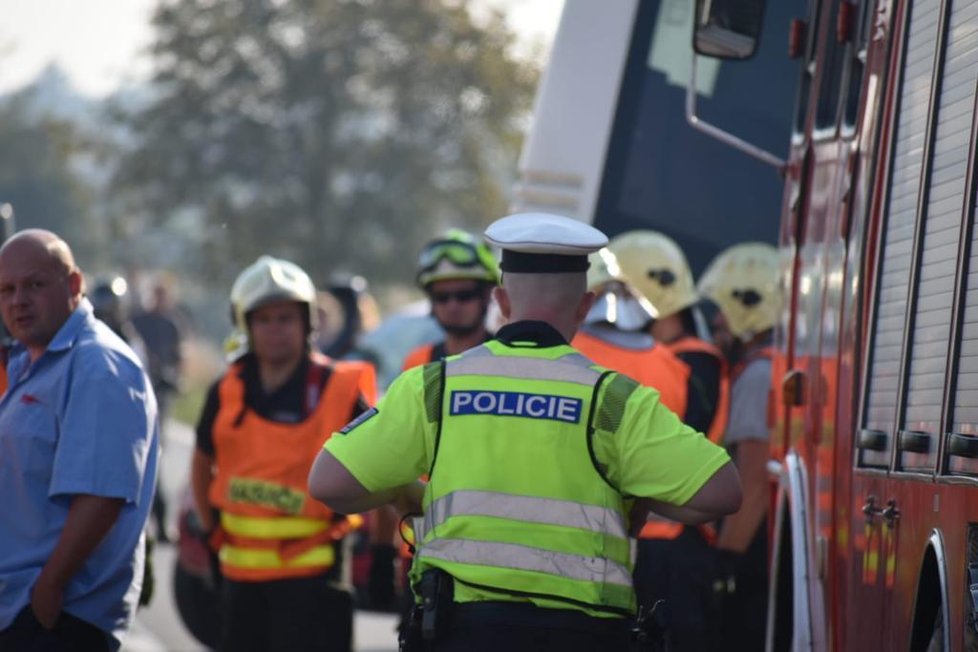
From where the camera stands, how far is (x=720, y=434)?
8.52 meters

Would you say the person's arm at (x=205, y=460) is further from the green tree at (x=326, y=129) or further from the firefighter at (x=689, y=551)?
the green tree at (x=326, y=129)

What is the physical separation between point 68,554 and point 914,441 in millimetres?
2574

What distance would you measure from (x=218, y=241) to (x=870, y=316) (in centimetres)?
3971

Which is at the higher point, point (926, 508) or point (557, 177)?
point (557, 177)

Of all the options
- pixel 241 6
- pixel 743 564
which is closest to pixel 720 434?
pixel 743 564

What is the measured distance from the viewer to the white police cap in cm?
522

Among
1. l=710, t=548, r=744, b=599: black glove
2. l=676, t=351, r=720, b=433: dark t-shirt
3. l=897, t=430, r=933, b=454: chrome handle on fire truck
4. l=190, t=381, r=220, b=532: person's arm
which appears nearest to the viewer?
l=897, t=430, r=933, b=454: chrome handle on fire truck

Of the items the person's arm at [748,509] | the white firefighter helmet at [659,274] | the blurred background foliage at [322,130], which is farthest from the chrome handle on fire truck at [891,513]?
the blurred background foliage at [322,130]

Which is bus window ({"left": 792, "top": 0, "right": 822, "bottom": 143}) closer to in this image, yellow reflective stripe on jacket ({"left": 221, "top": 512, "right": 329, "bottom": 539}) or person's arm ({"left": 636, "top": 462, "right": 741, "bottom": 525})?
yellow reflective stripe on jacket ({"left": 221, "top": 512, "right": 329, "bottom": 539})

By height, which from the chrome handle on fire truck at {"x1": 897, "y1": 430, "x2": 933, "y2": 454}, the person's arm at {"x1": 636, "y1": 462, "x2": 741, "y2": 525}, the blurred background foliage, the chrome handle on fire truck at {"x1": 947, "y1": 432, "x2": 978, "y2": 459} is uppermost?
the blurred background foliage

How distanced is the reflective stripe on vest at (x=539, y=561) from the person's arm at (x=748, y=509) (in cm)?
391

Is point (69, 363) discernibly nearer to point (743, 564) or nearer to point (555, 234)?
point (555, 234)

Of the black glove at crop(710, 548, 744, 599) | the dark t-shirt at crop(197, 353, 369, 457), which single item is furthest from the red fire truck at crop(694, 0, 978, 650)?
the dark t-shirt at crop(197, 353, 369, 457)

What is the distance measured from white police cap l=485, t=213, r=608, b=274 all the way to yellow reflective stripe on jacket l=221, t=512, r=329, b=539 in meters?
3.92
